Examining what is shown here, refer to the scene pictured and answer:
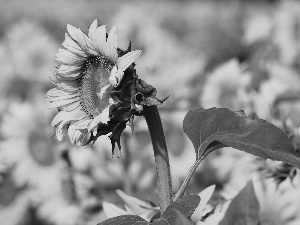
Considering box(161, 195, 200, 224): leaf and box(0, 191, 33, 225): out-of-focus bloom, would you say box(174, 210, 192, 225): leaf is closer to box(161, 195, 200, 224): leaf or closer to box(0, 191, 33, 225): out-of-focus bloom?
box(161, 195, 200, 224): leaf

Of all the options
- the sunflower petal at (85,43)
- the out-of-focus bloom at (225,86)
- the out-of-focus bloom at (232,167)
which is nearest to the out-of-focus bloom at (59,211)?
the out-of-focus bloom at (232,167)

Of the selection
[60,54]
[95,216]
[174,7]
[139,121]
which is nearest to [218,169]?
[139,121]

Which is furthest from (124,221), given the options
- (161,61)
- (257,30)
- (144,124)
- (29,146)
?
(257,30)

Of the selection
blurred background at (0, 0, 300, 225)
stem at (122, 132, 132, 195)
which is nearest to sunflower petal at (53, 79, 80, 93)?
blurred background at (0, 0, 300, 225)

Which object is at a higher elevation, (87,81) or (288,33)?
(87,81)

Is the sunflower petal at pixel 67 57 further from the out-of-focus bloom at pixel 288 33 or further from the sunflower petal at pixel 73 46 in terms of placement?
the out-of-focus bloom at pixel 288 33

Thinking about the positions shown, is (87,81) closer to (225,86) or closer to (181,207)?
(181,207)
